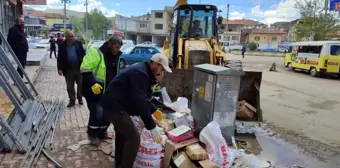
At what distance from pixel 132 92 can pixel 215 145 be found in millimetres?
1440

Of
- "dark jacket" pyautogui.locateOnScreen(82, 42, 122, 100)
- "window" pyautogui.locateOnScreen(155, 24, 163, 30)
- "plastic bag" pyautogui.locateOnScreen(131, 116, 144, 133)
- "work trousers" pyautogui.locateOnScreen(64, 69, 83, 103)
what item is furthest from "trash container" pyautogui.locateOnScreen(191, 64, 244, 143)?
"window" pyautogui.locateOnScreen(155, 24, 163, 30)

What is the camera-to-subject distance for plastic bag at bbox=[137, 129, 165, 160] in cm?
373

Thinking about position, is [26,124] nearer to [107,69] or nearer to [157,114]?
[107,69]

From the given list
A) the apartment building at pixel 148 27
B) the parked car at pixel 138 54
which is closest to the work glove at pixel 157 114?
the parked car at pixel 138 54

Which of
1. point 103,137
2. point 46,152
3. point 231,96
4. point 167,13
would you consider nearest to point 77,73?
point 103,137

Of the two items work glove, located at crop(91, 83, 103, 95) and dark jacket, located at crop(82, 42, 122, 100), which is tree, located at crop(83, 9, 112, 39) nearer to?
dark jacket, located at crop(82, 42, 122, 100)

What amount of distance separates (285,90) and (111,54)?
9.50 metres

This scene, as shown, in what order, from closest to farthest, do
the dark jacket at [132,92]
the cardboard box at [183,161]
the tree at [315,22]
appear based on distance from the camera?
the dark jacket at [132,92] < the cardboard box at [183,161] < the tree at [315,22]

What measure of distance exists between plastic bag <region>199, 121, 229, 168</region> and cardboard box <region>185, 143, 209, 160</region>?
11cm

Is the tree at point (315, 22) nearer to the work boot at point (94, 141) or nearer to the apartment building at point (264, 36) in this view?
the work boot at point (94, 141)

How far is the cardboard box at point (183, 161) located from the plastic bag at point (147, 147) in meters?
0.26

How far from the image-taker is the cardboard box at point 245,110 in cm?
675

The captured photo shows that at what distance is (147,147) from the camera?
3729 millimetres

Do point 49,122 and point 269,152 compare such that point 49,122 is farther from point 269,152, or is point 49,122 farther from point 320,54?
point 320,54
